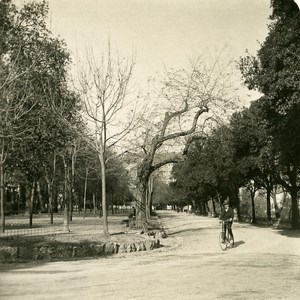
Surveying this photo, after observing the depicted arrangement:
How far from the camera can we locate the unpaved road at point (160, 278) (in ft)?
27.0

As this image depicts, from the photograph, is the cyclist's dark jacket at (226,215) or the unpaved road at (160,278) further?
the cyclist's dark jacket at (226,215)

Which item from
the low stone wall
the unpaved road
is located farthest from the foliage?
the low stone wall

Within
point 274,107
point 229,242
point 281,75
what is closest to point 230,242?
point 229,242

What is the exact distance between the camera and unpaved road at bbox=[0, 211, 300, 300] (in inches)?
324

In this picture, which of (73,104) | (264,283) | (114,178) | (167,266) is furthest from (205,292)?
(114,178)

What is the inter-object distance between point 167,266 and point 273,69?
31.7 feet

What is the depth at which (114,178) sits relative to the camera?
58.5m

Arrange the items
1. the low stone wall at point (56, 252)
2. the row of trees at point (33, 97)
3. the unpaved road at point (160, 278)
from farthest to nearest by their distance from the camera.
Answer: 1. the row of trees at point (33, 97)
2. the low stone wall at point (56, 252)
3. the unpaved road at point (160, 278)

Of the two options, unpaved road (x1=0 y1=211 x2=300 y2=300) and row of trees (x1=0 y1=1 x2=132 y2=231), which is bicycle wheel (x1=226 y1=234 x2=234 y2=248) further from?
row of trees (x1=0 y1=1 x2=132 y2=231)

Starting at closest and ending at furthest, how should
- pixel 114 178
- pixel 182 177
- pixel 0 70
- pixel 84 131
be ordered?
pixel 0 70 → pixel 84 131 → pixel 114 178 → pixel 182 177

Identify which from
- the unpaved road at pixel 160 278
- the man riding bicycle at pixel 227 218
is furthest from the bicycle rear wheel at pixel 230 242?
the unpaved road at pixel 160 278

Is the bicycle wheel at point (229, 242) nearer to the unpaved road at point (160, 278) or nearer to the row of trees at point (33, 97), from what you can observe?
the unpaved road at point (160, 278)

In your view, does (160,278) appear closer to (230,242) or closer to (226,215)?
(226,215)

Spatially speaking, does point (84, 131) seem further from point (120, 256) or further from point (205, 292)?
point (205, 292)
